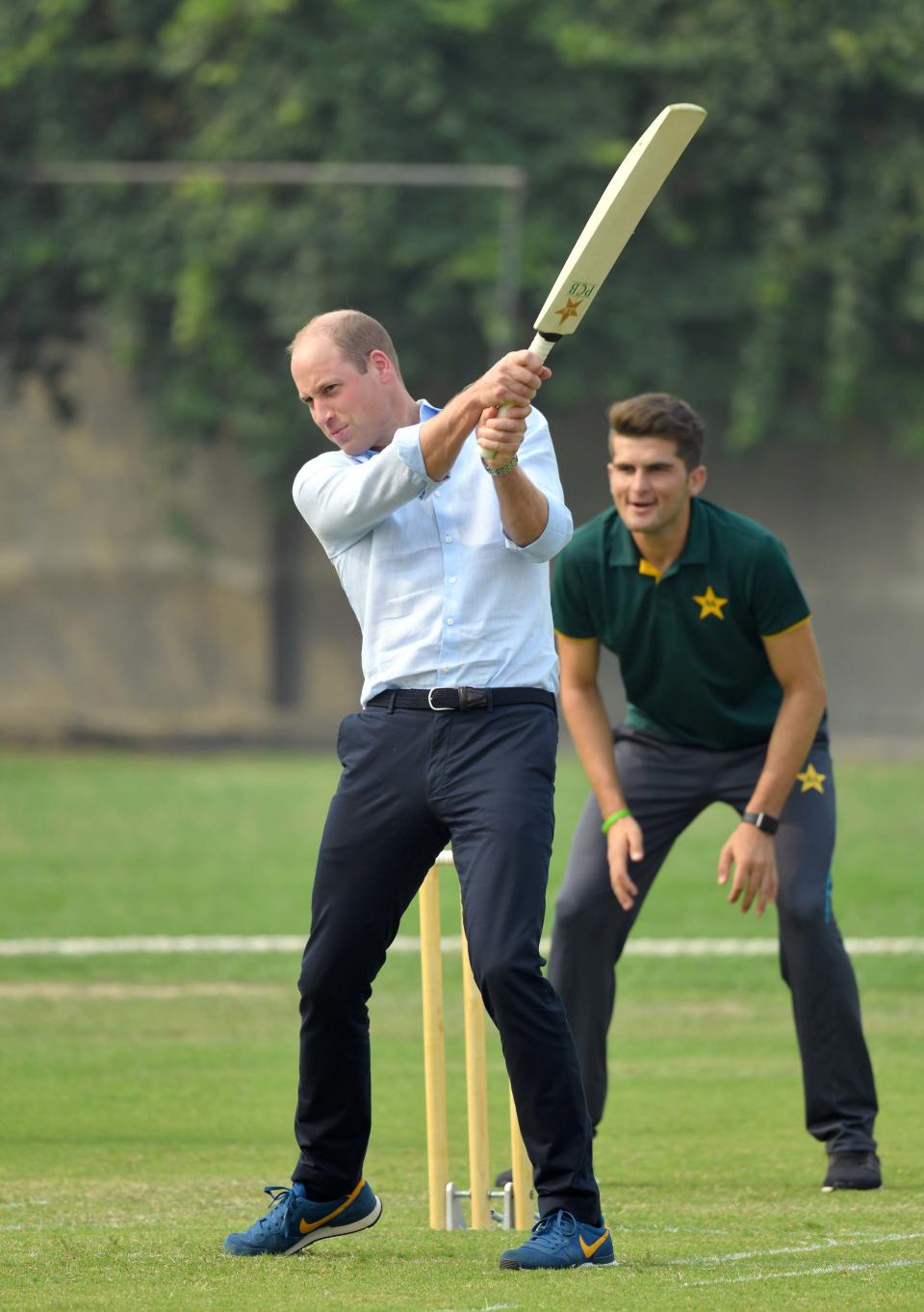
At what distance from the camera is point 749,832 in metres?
5.62

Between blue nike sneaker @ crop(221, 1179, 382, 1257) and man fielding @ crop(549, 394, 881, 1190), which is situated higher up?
man fielding @ crop(549, 394, 881, 1190)

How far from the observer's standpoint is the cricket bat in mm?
4395

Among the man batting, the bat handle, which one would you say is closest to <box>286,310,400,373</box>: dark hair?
the man batting

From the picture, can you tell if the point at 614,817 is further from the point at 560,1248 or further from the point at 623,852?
the point at 560,1248

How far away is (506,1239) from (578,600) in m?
1.97

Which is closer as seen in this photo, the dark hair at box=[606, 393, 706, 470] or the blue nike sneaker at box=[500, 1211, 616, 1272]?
the blue nike sneaker at box=[500, 1211, 616, 1272]

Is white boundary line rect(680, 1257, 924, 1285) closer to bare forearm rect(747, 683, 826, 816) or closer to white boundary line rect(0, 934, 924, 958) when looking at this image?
bare forearm rect(747, 683, 826, 816)

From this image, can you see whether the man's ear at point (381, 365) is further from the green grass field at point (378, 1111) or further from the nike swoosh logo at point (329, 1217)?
the green grass field at point (378, 1111)

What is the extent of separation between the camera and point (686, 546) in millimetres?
5973

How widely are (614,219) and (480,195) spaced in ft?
57.1

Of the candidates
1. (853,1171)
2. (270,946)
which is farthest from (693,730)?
(270,946)

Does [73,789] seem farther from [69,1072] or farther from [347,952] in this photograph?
[347,952]

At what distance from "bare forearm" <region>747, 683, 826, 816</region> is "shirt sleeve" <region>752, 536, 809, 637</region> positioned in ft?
0.62

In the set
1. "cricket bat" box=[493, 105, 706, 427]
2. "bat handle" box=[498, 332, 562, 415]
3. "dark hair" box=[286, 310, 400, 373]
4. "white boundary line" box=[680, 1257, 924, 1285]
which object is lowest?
"white boundary line" box=[680, 1257, 924, 1285]
